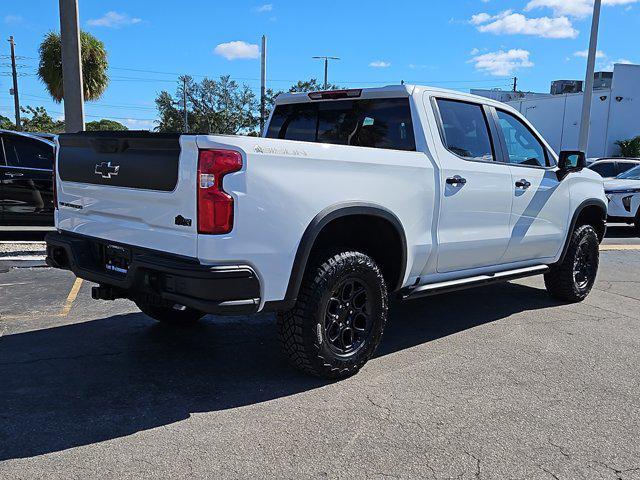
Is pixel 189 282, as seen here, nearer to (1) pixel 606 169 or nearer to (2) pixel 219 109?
(1) pixel 606 169

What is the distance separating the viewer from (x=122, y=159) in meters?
3.64

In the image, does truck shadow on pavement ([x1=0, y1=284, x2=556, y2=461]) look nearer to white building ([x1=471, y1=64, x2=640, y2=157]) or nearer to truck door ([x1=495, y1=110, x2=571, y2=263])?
truck door ([x1=495, y1=110, x2=571, y2=263])

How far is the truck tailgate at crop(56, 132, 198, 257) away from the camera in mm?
3268

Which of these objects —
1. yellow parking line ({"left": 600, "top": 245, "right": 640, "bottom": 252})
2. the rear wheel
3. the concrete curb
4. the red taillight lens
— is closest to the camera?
the red taillight lens

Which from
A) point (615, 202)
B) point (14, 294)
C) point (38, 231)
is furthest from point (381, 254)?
point (615, 202)

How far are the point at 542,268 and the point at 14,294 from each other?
5.33 m

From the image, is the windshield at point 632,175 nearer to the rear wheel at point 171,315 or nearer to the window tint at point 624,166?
the window tint at point 624,166

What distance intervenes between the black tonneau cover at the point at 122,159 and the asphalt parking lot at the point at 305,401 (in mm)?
1322

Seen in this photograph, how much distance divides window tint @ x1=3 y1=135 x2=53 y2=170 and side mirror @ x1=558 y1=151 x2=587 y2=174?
7325 millimetres

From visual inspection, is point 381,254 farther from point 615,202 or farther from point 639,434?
point 615,202

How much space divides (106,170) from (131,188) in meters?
0.31

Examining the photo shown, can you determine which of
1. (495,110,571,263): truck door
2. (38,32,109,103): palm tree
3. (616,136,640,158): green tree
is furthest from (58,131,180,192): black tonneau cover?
(616,136,640,158): green tree

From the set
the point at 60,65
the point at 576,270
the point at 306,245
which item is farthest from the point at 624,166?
the point at 60,65

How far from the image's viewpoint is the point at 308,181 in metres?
3.51
